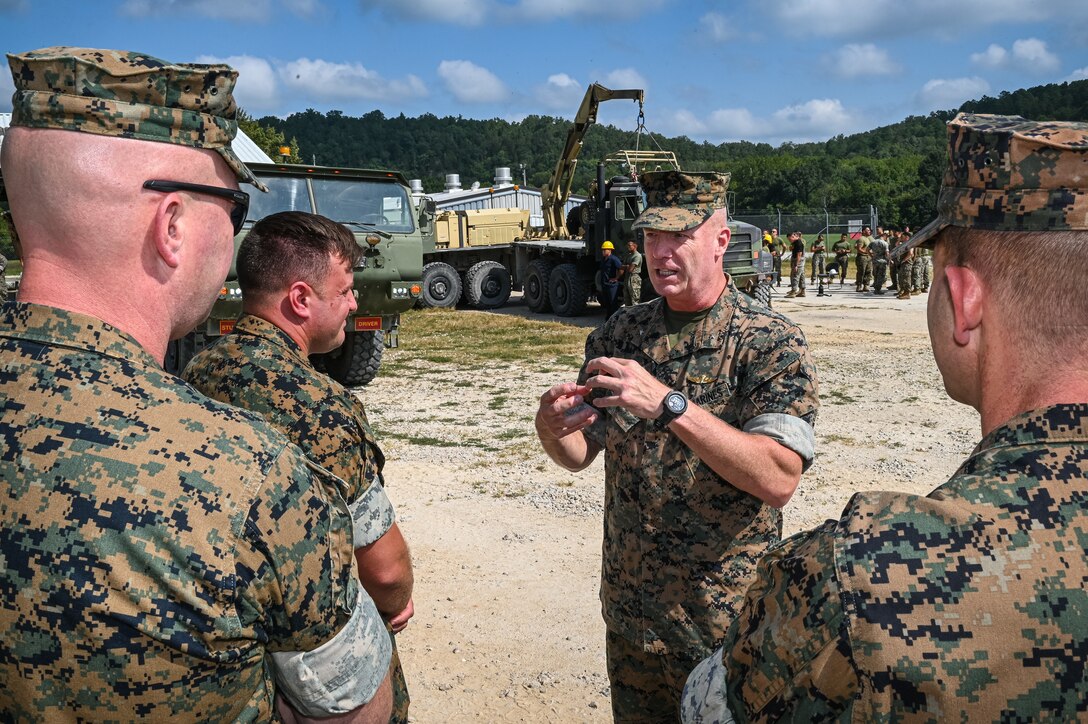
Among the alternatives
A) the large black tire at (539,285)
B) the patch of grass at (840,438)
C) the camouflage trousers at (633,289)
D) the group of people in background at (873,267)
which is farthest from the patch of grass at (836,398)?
the group of people in background at (873,267)

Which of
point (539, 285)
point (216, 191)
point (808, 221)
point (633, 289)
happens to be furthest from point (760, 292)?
point (808, 221)

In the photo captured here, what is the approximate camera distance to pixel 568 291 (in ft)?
54.4

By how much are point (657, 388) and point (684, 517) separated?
45 centimetres

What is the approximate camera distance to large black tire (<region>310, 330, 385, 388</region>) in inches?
375

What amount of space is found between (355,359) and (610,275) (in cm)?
674

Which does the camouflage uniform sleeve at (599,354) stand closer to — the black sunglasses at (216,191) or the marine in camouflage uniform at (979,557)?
the black sunglasses at (216,191)

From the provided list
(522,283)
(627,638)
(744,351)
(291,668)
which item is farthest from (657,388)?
(522,283)

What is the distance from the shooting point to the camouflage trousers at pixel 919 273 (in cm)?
1894

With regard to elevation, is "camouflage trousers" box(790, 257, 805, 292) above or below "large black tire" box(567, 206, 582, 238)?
below

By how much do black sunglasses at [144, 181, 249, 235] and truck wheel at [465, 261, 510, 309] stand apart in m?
17.4

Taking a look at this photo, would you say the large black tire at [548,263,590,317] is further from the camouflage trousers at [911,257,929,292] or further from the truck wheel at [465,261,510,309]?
the camouflage trousers at [911,257,929,292]

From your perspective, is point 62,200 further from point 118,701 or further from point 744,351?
point 744,351

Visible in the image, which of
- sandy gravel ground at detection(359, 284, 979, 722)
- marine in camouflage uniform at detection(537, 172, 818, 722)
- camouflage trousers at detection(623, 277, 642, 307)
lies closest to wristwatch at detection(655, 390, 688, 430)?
marine in camouflage uniform at detection(537, 172, 818, 722)

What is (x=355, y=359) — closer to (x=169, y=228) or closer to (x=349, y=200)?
(x=349, y=200)
